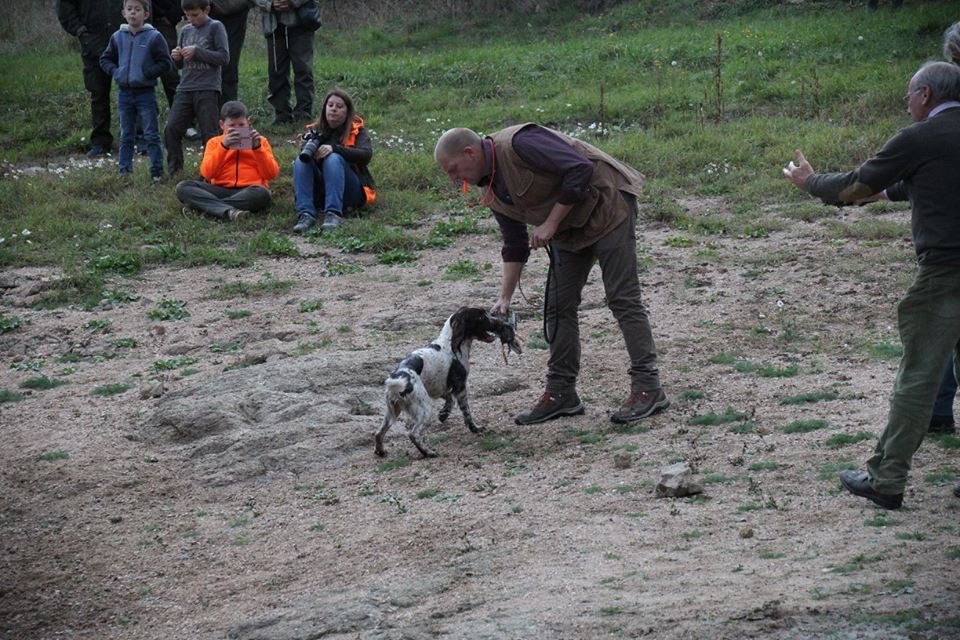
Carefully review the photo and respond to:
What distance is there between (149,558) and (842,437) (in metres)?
3.57

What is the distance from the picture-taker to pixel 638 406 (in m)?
7.89

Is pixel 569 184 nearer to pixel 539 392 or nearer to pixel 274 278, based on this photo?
pixel 539 392

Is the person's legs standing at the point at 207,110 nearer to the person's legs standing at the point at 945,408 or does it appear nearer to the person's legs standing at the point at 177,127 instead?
the person's legs standing at the point at 177,127

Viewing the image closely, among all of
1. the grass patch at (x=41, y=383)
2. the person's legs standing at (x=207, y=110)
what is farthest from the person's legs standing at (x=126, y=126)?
the grass patch at (x=41, y=383)

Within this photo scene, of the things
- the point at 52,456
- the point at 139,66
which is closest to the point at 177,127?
the point at 139,66

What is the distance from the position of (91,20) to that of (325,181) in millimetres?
4560

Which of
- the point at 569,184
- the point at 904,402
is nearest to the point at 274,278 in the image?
the point at 569,184

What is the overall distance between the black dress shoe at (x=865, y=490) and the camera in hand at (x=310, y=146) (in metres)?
7.85

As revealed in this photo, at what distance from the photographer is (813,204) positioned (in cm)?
1257

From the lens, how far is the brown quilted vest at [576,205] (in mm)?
7465

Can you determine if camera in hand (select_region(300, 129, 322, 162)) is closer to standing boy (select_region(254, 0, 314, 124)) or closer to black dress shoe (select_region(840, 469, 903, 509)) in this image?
standing boy (select_region(254, 0, 314, 124))

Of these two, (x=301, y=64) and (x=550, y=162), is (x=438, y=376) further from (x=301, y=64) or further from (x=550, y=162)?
(x=301, y=64)

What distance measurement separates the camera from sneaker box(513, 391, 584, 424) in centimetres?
809

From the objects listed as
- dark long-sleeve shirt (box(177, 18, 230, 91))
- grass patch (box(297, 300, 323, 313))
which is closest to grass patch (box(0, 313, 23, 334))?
grass patch (box(297, 300, 323, 313))
